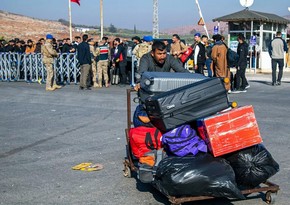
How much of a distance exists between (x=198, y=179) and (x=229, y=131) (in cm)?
63

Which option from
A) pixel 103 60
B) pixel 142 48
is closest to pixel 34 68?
pixel 103 60

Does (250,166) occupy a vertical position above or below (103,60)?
below

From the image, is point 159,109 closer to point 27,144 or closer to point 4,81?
point 27,144

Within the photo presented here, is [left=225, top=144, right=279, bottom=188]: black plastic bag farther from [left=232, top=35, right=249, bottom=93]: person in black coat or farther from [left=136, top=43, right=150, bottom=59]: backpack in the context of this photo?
[left=136, top=43, right=150, bottom=59]: backpack

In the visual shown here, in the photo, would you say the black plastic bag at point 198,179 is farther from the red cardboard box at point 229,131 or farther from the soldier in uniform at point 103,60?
the soldier in uniform at point 103,60

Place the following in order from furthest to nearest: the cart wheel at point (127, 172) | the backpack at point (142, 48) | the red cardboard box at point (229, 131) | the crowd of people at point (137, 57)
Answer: the backpack at point (142, 48)
the crowd of people at point (137, 57)
the cart wheel at point (127, 172)
the red cardboard box at point (229, 131)

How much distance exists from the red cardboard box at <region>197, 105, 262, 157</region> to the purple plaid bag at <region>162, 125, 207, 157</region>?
0.29 ft

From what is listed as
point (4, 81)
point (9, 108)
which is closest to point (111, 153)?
point (9, 108)

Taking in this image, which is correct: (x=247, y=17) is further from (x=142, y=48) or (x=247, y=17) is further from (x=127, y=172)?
(x=127, y=172)

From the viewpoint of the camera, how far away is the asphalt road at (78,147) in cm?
544

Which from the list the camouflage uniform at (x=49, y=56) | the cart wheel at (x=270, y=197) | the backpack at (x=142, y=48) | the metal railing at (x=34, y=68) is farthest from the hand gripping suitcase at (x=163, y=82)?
the metal railing at (x=34, y=68)

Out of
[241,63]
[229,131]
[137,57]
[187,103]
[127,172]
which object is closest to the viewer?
[229,131]

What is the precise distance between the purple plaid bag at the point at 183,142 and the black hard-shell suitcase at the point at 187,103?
3.7 inches

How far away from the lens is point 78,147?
7.92 meters
